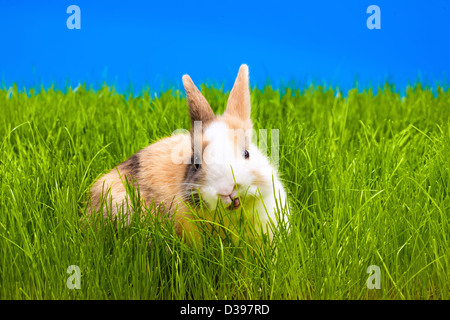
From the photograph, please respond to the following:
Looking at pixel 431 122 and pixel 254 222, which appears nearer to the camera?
pixel 254 222

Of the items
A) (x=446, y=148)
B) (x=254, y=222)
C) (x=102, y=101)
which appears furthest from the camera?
(x=102, y=101)

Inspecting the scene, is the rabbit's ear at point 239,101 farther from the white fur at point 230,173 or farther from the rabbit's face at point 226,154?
the white fur at point 230,173

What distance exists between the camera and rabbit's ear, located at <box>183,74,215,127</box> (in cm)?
259

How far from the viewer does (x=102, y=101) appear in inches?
187

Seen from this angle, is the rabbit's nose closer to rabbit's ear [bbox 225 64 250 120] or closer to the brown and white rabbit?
the brown and white rabbit

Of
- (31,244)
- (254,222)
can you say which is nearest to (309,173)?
(254,222)

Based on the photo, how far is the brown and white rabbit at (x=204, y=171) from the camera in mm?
2430

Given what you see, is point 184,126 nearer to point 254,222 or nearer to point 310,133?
point 310,133

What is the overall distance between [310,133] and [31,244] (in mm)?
1964

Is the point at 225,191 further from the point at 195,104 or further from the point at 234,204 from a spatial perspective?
the point at 195,104

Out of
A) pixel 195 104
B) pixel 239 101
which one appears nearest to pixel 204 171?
pixel 195 104

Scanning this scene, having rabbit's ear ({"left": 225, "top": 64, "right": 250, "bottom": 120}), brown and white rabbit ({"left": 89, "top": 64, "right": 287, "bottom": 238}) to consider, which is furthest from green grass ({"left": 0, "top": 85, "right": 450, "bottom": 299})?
rabbit's ear ({"left": 225, "top": 64, "right": 250, "bottom": 120})

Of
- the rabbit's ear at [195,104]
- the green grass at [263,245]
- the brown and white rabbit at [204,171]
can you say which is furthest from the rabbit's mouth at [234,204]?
the rabbit's ear at [195,104]
